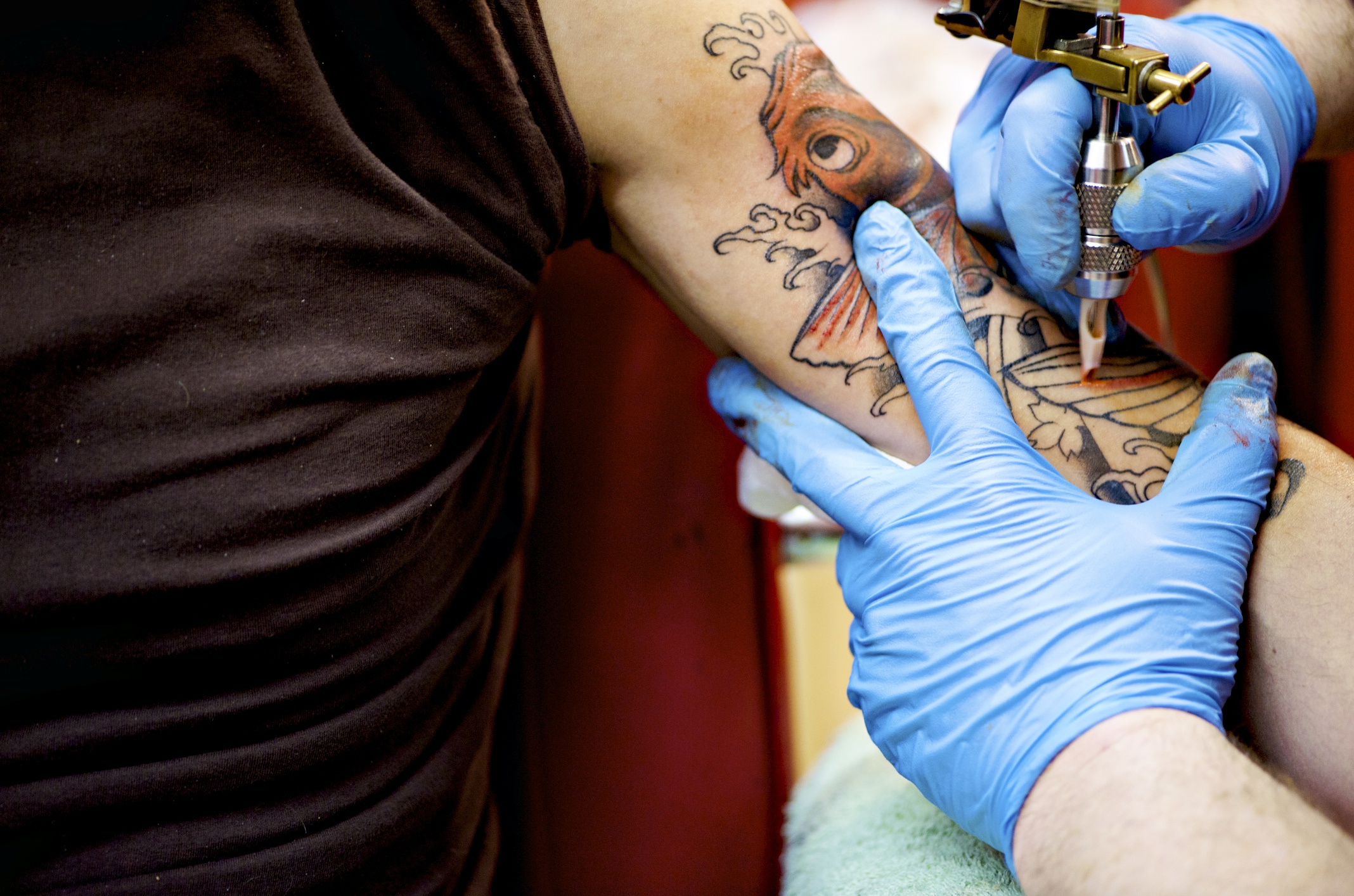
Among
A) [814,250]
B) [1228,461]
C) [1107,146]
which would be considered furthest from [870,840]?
[1107,146]

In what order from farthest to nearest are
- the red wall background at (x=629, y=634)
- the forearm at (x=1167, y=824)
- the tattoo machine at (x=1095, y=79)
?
the red wall background at (x=629, y=634)
the tattoo machine at (x=1095, y=79)
the forearm at (x=1167, y=824)

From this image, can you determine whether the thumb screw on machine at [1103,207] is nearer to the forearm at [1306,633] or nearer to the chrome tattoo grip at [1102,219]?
the chrome tattoo grip at [1102,219]

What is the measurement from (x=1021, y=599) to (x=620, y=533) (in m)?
0.67

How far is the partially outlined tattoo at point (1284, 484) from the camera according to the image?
79cm

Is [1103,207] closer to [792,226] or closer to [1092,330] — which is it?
Result: [1092,330]

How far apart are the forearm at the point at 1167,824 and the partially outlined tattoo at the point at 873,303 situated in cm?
26

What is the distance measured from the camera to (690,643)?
4.33 ft

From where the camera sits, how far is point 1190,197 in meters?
0.76

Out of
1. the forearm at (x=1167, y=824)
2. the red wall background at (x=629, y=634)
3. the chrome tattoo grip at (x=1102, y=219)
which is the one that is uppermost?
the chrome tattoo grip at (x=1102, y=219)

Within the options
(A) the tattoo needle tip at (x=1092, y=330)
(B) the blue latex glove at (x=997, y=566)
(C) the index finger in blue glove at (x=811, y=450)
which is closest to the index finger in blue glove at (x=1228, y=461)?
(B) the blue latex glove at (x=997, y=566)

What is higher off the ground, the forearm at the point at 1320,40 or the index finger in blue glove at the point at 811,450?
the forearm at the point at 1320,40

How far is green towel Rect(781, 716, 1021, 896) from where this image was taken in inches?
34.5

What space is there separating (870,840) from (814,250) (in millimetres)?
700

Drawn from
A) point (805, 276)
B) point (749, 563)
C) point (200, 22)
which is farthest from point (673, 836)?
point (200, 22)
